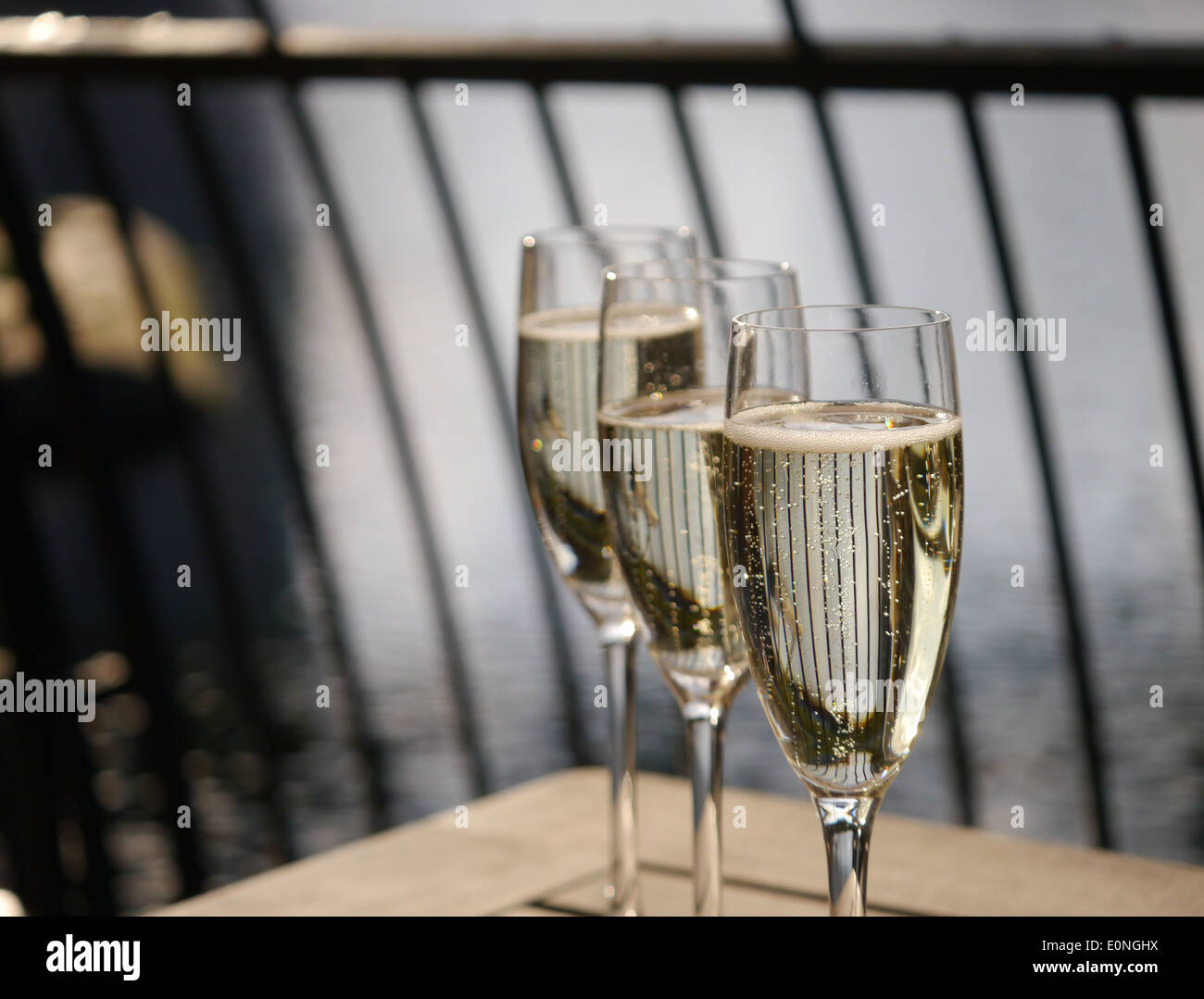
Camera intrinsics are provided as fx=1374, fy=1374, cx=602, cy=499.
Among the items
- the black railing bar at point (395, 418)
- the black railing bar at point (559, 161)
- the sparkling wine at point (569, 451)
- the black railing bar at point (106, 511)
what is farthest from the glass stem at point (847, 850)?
the black railing bar at point (106, 511)

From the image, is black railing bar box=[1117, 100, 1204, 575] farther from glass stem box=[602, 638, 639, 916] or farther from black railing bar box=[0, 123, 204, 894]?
black railing bar box=[0, 123, 204, 894]

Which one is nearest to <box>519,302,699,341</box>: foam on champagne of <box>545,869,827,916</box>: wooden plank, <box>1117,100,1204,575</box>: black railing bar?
<box>545,869,827,916</box>: wooden plank

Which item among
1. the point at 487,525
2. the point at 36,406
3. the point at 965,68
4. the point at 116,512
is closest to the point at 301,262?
the point at 36,406

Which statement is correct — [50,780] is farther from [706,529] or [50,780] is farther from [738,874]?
[706,529]

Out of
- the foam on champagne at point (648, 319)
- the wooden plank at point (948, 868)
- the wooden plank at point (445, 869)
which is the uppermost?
the foam on champagne at point (648, 319)

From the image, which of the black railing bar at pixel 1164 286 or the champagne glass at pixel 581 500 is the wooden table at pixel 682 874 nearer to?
the champagne glass at pixel 581 500

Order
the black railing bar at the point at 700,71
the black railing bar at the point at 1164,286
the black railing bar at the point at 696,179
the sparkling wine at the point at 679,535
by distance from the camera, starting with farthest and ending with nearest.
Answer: the black railing bar at the point at 696,179 → the black railing bar at the point at 1164,286 → the black railing bar at the point at 700,71 → the sparkling wine at the point at 679,535
